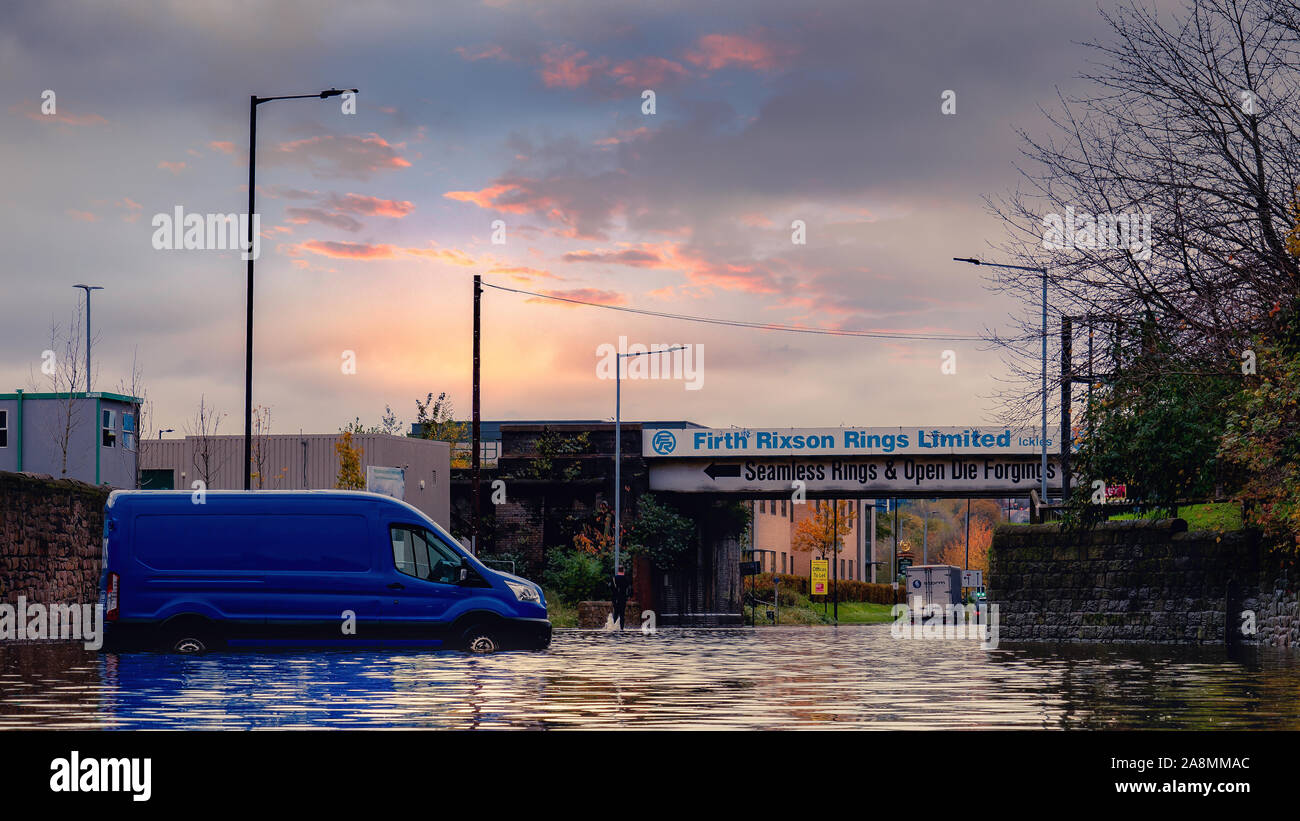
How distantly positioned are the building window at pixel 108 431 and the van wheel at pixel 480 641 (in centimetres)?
3274

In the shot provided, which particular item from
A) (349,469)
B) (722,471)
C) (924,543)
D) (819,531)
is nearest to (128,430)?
(349,469)

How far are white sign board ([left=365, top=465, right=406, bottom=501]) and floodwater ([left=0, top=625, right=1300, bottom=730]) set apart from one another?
2259 centimetres

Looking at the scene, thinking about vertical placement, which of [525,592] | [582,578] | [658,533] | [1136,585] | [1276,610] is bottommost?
[582,578]

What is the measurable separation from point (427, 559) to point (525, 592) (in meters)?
1.52

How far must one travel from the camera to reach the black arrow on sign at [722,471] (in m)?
60.2

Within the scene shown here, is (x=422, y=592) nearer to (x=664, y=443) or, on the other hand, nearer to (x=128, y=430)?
(x=128, y=430)

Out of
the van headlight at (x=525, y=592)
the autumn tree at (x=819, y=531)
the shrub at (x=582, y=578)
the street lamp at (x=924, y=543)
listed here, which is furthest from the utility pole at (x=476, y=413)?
the street lamp at (x=924, y=543)

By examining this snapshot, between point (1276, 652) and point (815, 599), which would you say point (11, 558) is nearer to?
point (1276, 652)

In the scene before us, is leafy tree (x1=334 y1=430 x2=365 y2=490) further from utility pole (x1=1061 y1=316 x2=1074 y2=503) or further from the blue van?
the blue van

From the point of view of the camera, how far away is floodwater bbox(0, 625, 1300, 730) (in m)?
12.3

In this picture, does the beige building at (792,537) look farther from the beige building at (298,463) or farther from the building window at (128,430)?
the building window at (128,430)

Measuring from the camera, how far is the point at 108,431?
5209cm
